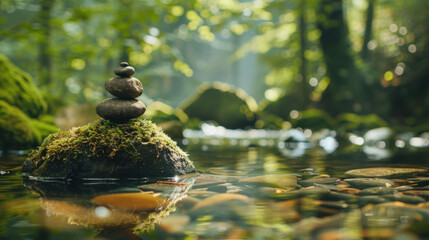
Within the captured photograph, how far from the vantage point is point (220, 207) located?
2.90m

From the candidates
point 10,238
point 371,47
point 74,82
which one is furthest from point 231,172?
point 371,47

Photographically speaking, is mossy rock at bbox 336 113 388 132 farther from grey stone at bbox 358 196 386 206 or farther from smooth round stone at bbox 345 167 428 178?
grey stone at bbox 358 196 386 206

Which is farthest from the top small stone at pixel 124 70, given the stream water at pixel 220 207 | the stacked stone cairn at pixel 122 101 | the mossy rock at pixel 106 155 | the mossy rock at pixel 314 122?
the mossy rock at pixel 314 122

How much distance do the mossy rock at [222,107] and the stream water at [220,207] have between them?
1386 cm

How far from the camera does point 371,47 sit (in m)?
19.2

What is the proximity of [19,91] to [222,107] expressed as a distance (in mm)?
10793

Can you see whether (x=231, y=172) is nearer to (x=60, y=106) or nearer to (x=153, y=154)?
(x=153, y=154)

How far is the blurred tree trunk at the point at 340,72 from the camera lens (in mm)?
17297

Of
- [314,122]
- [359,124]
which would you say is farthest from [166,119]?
[359,124]

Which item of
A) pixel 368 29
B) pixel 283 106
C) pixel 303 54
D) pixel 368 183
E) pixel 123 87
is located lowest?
pixel 368 183

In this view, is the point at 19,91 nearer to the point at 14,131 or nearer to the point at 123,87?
the point at 14,131

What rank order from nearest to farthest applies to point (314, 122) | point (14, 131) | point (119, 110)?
point (119, 110)
point (14, 131)
point (314, 122)

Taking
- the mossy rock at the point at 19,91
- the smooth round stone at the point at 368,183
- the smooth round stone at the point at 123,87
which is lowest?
the smooth round stone at the point at 368,183

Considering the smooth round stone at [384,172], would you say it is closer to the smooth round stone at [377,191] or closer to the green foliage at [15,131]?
the smooth round stone at [377,191]
